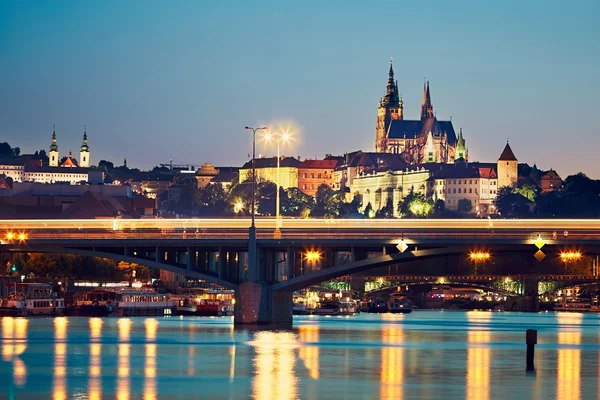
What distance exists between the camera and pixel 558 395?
75062 millimetres

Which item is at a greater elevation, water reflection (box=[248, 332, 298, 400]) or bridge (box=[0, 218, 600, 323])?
bridge (box=[0, 218, 600, 323])

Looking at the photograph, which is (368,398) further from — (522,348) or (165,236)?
(165,236)

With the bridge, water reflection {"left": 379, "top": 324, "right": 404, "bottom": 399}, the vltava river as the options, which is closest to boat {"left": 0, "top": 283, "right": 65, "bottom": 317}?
the vltava river

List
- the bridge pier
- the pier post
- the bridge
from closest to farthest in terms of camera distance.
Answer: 1. the pier post
2. the bridge
3. the bridge pier

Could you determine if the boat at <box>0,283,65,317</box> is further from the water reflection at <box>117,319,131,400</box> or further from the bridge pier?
the bridge pier

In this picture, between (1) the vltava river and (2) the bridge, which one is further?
(2) the bridge

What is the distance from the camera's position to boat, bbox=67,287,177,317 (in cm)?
16612

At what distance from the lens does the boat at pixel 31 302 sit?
16012cm

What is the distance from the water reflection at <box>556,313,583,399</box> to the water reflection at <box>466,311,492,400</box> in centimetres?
329

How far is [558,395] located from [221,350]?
3216cm

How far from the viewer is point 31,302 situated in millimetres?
160875

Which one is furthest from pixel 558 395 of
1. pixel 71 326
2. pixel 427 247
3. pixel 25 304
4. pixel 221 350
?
pixel 25 304

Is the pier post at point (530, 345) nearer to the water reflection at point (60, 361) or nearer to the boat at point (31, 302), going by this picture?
the water reflection at point (60, 361)

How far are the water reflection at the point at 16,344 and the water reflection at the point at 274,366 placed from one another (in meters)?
11.0
